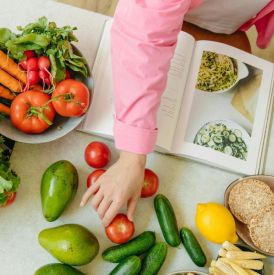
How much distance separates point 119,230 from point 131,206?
0.05m

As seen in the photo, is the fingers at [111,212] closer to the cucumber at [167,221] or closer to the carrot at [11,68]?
the cucumber at [167,221]

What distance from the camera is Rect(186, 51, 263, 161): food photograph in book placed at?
95 cm

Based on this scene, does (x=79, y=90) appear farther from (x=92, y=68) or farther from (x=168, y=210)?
(x=168, y=210)

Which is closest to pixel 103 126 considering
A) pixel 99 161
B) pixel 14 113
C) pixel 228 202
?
pixel 99 161

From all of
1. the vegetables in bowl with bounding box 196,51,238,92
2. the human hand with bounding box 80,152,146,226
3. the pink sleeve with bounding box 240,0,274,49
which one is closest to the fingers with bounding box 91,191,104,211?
the human hand with bounding box 80,152,146,226

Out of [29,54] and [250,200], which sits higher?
[29,54]

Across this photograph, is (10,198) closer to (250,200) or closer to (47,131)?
(47,131)

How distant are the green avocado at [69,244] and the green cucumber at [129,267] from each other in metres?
0.05

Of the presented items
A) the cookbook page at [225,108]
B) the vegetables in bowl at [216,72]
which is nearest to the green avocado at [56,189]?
the cookbook page at [225,108]

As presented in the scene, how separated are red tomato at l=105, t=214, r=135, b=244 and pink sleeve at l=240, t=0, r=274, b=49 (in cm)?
60

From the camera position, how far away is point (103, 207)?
84cm

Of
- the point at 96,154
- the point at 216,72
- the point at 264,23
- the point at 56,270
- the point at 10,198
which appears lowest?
the point at 56,270

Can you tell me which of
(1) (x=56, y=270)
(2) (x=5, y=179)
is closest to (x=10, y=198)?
(2) (x=5, y=179)

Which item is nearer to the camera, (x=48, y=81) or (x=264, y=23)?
(x=48, y=81)
